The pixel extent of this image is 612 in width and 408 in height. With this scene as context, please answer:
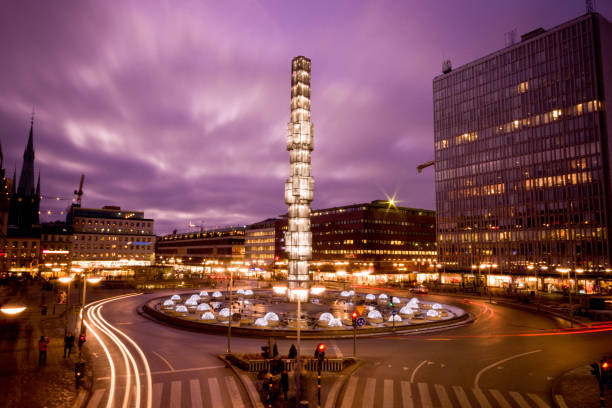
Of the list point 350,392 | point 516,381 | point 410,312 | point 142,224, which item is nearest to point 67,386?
point 350,392

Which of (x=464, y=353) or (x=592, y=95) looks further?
(x=592, y=95)

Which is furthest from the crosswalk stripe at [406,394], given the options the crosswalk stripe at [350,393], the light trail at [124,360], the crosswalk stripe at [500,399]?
the light trail at [124,360]

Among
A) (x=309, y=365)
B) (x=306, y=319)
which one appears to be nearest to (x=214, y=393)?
(x=309, y=365)

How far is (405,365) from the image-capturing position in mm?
26438

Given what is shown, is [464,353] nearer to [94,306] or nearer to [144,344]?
[144,344]

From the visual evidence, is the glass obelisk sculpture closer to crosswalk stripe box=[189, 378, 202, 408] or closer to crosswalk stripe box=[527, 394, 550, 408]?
crosswalk stripe box=[189, 378, 202, 408]

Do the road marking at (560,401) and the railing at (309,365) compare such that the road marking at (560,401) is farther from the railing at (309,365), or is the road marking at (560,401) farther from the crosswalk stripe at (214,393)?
the crosswalk stripe at (214,393)

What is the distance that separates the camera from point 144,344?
32.8 m

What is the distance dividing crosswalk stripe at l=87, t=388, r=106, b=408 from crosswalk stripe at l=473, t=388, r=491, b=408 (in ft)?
62.6

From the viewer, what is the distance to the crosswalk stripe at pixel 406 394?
19.3 meters

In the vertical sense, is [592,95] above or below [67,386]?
above

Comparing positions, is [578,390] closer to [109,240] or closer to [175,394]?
[175,394]

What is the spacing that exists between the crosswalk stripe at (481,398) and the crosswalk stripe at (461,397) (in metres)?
0.61

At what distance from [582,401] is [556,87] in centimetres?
10651
